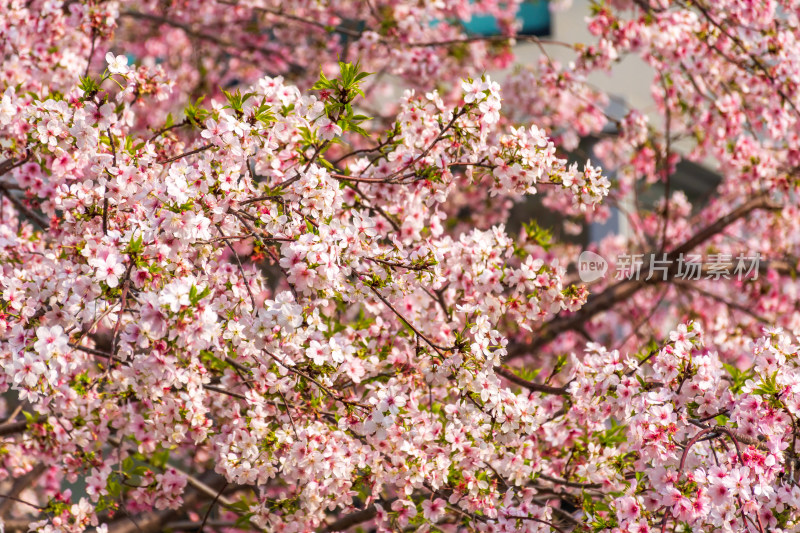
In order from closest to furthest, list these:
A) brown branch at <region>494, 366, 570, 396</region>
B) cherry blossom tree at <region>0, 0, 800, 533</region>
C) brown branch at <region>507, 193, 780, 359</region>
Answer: cherry blossom tree at <region>0, 0, 800, 533</region>, brown branch at <region>494, 366, 570, 396</region>, brown branch at <region>507, 193, 780, 359</region>

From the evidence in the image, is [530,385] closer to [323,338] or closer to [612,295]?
[323,338]

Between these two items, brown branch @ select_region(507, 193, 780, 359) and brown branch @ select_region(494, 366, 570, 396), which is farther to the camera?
brown branch @ select_region(507, 193, 780, 359)

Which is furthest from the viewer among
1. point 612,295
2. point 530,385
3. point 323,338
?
point 612,295

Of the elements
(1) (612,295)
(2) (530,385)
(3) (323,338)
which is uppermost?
(1) (612,295)

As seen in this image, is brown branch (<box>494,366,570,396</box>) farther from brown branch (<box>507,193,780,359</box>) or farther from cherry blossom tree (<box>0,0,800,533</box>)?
brown branch (<box>507,193,780,359</box>)

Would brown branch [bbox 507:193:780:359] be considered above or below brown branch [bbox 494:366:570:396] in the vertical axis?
above

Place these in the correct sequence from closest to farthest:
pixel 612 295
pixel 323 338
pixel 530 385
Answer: pixel 323 338
pixel 530 385
pixel 612 295

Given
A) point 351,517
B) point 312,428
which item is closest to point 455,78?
point 351,517

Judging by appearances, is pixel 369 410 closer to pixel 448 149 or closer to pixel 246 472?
pixel 246 472

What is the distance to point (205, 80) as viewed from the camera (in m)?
7.30

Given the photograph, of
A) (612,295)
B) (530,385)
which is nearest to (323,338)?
(530,385)

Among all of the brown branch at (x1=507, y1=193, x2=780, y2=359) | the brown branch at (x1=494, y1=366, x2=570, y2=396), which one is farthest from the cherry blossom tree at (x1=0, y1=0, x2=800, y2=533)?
the brown branch at (x1=507, y1=193, x2=780, y2=359)

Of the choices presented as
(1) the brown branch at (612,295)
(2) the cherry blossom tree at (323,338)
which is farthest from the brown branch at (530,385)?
(1) the brown branch at (612,295)

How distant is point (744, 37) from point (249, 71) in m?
5.28
